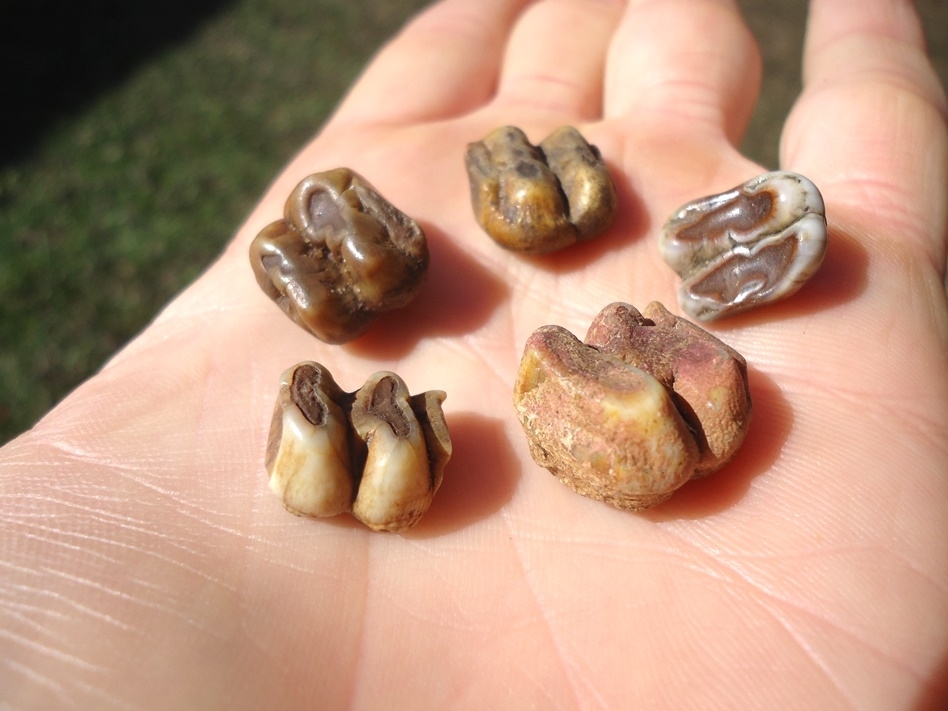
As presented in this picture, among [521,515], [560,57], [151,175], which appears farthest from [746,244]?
[151,175]

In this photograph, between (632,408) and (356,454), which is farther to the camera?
(356,454)

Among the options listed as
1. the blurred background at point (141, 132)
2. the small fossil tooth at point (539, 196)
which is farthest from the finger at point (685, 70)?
the blurred background at point (141, 132)

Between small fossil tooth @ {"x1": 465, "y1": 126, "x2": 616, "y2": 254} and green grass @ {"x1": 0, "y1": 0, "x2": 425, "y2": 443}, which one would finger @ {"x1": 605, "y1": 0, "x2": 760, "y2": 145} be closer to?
small fossil tooth @ {"x1": 465, "y1": 126, "x2": 616, "y2": 254}

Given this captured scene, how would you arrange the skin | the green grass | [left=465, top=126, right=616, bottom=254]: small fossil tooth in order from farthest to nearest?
1. the green grass
2. [left=465, top=126, right=616, bottom=254]: small fossil tooth
3. the skin

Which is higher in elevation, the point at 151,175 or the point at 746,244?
the point at 746,244

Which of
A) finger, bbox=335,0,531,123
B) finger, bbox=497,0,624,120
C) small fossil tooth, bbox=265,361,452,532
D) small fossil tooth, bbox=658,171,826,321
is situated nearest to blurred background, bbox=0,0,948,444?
finger, bbox=335,0,531,123

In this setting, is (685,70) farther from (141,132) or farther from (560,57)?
(141,132)

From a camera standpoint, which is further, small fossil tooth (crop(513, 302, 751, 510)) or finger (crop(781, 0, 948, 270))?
finger (crop(781, 0, 948, 270))
